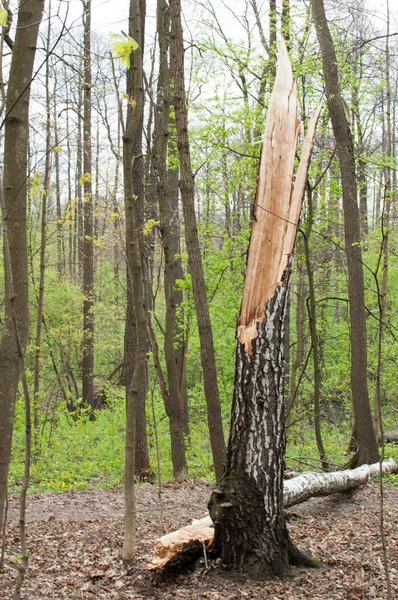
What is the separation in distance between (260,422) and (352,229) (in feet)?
17.9

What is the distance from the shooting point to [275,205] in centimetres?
444

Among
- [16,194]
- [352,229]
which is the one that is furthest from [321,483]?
[16,194]

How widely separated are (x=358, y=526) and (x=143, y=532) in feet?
7.20

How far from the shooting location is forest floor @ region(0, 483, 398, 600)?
362 centimetres

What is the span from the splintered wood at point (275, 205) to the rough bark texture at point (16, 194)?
65.3 inches

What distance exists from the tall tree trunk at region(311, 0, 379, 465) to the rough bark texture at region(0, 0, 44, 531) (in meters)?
5.38

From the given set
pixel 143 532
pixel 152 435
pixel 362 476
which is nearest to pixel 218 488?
pixel 143 532

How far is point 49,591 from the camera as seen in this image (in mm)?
3564

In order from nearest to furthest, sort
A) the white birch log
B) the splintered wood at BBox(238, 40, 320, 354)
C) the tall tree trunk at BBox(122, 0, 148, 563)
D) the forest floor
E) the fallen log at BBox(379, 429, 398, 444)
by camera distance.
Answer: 1. the forest floor
2. the tall tree trunk at BBox(122, 0, 148, 563)
3. the splintered wood at BBox(238, 40, 320, 354)
4. the white birch log
5. the fallen log at BBox(379, 429, 398, 444)

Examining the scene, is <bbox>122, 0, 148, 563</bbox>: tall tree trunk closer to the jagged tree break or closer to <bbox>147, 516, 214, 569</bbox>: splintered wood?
<bbox>147, 516, 214, 569</bbox>: splintered wood

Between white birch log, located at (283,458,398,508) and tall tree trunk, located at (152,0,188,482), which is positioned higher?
tall tree trunk, located at (152,0,188,482)

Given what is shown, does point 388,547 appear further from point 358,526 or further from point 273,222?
point 273,222

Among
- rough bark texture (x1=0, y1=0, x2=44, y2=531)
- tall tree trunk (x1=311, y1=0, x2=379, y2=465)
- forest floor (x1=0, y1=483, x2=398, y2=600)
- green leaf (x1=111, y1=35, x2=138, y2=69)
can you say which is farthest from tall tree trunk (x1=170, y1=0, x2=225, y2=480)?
green leaf (x1=111, y1=35, x2=138, y2=69)

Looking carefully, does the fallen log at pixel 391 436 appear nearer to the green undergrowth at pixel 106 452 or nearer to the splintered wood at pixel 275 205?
the green undergrowth at pixel 106 452
